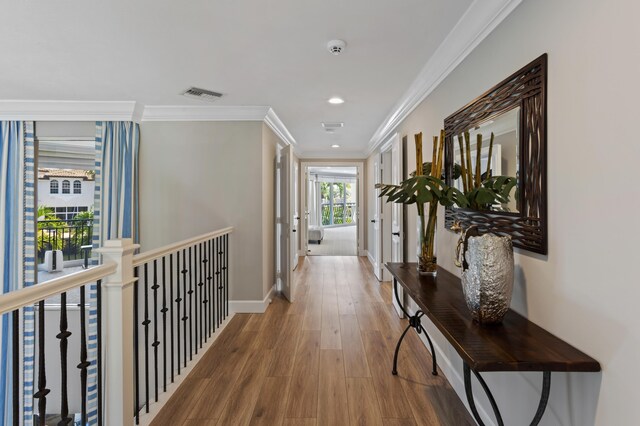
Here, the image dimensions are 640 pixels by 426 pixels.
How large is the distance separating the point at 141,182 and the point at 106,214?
516 millimetres

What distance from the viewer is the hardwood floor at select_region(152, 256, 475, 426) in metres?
1.96

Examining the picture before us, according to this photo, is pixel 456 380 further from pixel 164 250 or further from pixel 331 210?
pixel 331 210

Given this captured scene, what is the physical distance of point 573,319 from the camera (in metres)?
1.18

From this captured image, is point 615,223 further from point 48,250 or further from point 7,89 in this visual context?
point 48,250

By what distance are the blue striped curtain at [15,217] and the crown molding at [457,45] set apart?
13.9ft

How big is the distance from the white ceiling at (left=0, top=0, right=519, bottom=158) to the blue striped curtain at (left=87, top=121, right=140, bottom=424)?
397 mm

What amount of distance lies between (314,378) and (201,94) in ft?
9.27

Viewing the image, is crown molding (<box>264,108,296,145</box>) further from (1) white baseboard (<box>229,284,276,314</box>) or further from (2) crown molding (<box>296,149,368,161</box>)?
(1) white baseboard (<box>229,284,276,314</box>)

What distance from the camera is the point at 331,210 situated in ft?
46.5

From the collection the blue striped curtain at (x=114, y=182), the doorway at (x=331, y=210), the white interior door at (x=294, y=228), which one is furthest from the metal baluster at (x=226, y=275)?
the doorway at (x=331, y=210)

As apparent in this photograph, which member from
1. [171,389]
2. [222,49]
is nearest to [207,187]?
[222,49]

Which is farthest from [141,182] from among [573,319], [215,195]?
[573,319]

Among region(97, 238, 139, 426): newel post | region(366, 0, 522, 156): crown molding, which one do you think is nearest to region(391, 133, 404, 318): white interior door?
region(366, 0, 522, 156): crown molding

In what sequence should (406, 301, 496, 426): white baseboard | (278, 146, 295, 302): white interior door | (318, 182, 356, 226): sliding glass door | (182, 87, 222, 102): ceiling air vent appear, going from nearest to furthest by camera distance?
(406, 301, 496, 426): white baseboard, (182, 87, 222, 102): ceiling air vent, (278, 146, 295, 302): white interior door, (318, 182, 356, 226): sliding glass door
